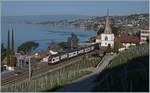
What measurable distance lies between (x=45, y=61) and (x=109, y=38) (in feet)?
20.6

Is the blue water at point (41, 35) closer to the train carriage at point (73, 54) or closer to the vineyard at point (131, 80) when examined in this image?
the train carriage at point (73, 54)

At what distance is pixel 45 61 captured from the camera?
1614cm

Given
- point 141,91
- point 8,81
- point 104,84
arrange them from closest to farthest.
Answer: point 141,91
point 104,84
point 8,81

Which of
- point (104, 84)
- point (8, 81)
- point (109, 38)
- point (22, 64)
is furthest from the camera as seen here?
point (109, 38)

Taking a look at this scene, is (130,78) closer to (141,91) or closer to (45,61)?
(141,91)

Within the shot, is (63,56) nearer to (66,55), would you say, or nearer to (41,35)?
(66,55)

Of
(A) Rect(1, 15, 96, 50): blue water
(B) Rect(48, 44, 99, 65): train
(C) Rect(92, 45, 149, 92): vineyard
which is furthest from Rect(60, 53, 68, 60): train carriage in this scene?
(A) Rect(1, 15, 96, 50): blue water

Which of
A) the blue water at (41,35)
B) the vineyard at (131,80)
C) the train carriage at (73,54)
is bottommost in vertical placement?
the vineyard at (131,80)

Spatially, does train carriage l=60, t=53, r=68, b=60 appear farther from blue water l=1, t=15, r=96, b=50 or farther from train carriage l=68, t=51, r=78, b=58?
blue water l=1, t=15, r=96, b=50

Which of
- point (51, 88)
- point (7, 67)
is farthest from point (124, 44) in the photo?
point (51, 88)

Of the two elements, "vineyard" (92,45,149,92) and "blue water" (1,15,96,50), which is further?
"blue water" (1,15,96,50)

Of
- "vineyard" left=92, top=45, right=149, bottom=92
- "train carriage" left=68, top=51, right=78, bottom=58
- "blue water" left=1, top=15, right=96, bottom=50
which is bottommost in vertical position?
"vineyard" left=92, top=45, right=149, bottom=92

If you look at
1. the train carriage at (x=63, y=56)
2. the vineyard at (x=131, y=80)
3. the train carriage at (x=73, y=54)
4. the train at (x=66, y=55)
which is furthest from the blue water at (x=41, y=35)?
the vineyard at (x=131, y=80)

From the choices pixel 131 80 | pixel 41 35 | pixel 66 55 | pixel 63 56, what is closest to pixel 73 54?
pixel 66 55
